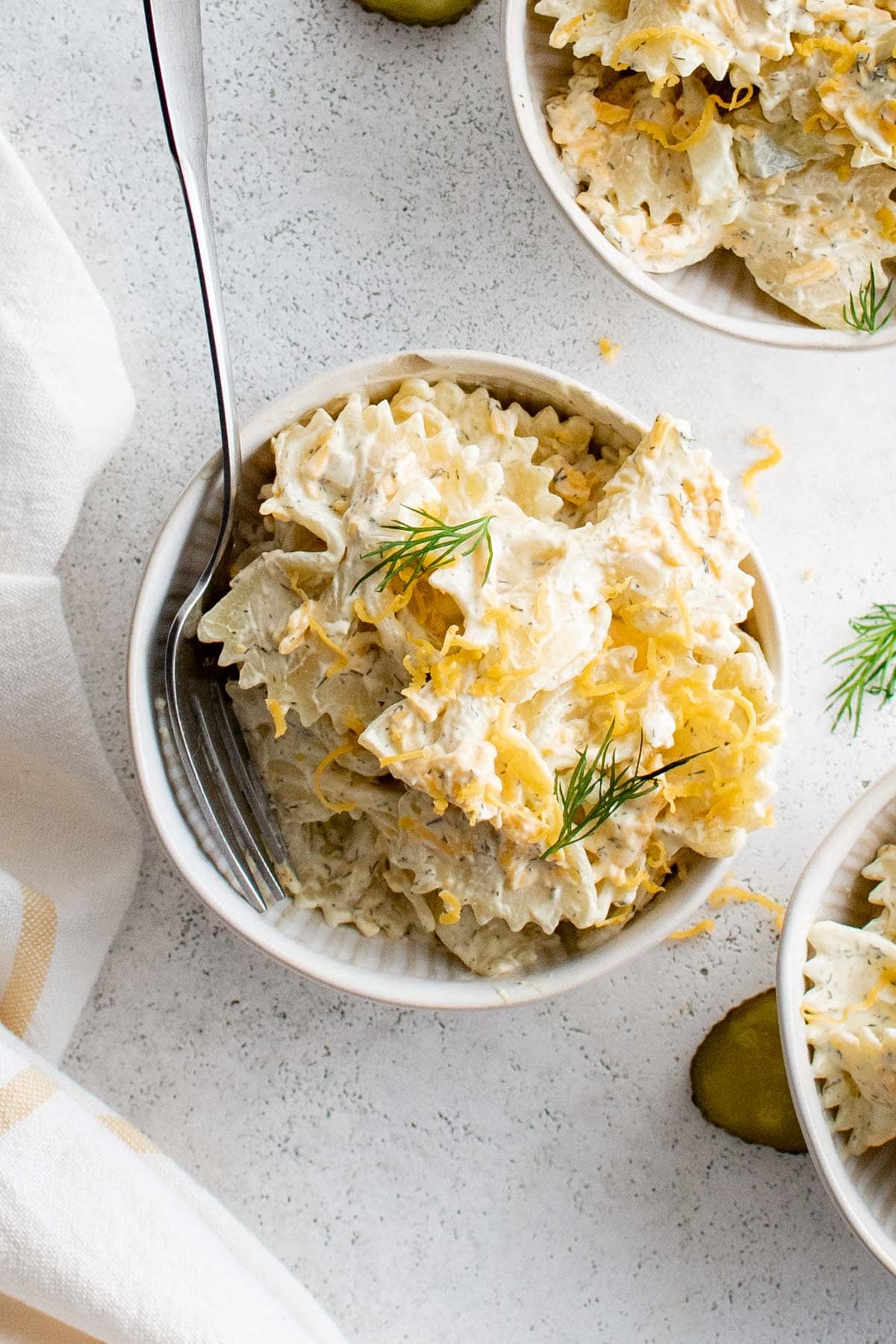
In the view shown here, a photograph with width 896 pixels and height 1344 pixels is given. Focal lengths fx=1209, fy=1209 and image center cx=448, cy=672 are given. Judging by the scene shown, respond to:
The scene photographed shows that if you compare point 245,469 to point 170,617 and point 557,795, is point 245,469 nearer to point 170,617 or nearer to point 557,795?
point 170,617

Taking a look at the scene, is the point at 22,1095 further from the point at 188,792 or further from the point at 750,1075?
the point at 750,1075

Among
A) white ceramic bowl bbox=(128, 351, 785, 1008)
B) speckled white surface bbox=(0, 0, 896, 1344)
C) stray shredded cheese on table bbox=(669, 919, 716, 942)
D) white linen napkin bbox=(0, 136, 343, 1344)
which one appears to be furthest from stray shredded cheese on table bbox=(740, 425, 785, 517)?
white linen napkin bbox=(0, 136, 343, 1344)

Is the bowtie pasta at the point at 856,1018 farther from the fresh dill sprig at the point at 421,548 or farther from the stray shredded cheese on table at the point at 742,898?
the fresh dill sprig at the point at 421,548

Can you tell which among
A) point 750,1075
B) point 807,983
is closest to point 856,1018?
point 807,983

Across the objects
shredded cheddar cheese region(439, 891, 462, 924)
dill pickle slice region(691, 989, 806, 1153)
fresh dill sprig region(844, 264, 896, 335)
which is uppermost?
fresh dill sprig region(844, 264, 896, 335)

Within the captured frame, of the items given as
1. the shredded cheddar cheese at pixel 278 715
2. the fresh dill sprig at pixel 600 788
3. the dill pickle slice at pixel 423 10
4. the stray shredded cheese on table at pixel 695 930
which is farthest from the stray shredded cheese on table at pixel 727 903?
the dill pickle slice at pixel 423 10

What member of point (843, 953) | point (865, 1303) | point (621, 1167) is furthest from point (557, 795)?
point (865, 1303)

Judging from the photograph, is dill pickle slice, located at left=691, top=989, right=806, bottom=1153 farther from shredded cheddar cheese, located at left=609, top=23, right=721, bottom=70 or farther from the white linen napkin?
shredded cheddar cheese, located at left=609, top=23, right=721, bottom=70
